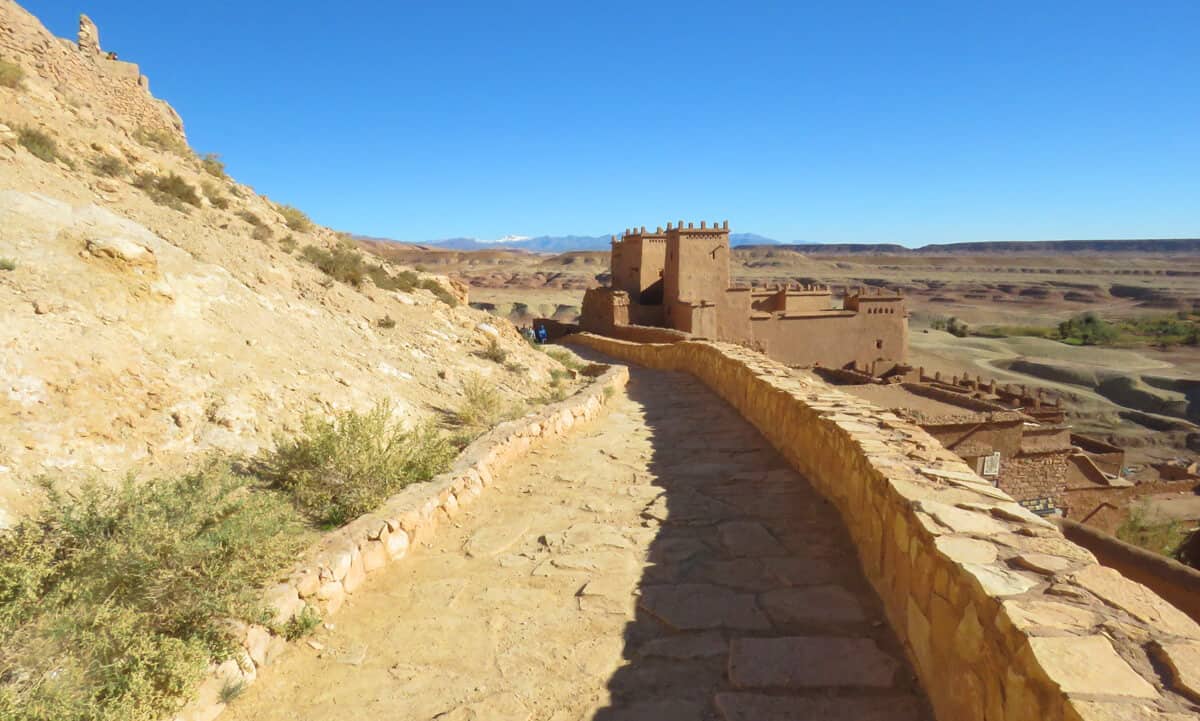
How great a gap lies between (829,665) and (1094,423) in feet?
122

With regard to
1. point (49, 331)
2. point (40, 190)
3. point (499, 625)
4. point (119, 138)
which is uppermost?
point (119, 138)

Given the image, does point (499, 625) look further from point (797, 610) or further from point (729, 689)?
point (797, 610)

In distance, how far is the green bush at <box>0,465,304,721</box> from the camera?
2416 millimetres

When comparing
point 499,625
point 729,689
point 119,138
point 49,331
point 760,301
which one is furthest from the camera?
point 760,301

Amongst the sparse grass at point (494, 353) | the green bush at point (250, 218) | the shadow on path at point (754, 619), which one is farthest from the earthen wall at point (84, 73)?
the shadow on path at point (754, 619)

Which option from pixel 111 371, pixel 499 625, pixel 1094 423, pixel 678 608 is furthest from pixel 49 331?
pixel 1094 423

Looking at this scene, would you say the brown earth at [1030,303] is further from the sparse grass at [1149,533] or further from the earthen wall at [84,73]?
the earthen wall at [84,73]

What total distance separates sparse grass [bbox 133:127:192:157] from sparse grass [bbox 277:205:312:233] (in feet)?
6.82

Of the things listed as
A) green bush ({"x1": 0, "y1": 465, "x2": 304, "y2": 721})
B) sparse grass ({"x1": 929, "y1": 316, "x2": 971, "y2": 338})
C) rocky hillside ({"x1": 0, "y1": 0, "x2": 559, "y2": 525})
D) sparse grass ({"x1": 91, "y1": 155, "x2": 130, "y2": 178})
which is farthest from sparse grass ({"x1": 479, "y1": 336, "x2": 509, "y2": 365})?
sparse grass ({"x1": 929, "y1": 316, "x2": 971, "y2": 338})

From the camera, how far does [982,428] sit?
15273 mm

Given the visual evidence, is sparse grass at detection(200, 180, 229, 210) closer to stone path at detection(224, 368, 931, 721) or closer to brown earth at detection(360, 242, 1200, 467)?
stone path at detection(224, 368, 931, 721)

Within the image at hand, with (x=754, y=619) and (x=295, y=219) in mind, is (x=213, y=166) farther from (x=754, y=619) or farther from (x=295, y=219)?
(x=754, y=619)

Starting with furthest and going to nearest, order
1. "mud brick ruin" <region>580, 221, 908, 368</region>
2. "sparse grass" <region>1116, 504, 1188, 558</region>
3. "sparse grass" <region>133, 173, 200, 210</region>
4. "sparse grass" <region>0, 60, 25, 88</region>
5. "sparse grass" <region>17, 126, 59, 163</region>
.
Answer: "mud brick ruin" <region>580, 221, 908, 368</region>
"sparse grass" <region>1116, 504, 1188, 558</region>
"sparse grass" <region>0, 60, 25, 88</region>
"sparse grass" <region>133, 173, 200, 210</region>
"sparse grass" <region>17, 126, 59, 163</region>

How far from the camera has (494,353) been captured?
10.6m
